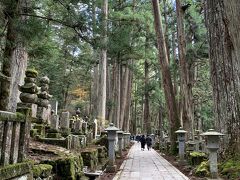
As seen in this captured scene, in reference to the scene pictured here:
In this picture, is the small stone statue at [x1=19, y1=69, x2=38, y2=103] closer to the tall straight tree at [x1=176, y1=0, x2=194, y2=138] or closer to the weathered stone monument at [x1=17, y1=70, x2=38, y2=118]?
the weathered stone monument at [x1=17, y1=70, x2=38, y2=118]

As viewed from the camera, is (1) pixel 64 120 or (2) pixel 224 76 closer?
(2) pixel 224 76

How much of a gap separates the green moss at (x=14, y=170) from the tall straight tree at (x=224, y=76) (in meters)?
5.80

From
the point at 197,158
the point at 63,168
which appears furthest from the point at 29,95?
the point at 63,168

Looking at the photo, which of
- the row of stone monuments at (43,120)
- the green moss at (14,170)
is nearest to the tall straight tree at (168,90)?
the row of stone monuments at (43,120)

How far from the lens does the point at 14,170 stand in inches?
159

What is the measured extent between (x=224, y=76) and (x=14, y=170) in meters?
6.79

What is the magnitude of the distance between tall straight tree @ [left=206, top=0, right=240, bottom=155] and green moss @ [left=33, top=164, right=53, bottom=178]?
4969mm

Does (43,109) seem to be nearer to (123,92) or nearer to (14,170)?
(14,170)

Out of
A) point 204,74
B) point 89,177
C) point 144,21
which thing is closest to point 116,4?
point 144,21

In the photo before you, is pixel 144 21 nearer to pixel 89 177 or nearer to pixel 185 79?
pixel 185 79

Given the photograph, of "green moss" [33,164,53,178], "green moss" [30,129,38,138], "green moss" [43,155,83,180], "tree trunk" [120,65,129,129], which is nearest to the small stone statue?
"green moss" [30,129,38,138]

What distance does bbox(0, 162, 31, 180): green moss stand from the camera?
3738 millimetres

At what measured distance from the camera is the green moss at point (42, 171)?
5.48 meters

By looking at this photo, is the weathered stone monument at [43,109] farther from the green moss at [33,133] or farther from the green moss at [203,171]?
the green moss at [203,171]
